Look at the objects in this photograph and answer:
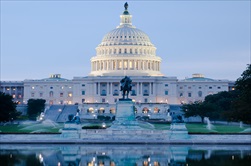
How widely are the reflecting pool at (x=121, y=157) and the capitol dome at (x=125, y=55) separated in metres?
113

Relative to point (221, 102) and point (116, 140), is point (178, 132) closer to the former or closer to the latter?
point (116, 140)

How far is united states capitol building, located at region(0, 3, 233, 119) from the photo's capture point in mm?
155500

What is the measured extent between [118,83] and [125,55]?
10038mm

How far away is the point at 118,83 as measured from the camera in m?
155

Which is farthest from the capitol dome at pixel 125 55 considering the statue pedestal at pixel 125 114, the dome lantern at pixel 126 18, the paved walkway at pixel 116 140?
the paved walkway at pixel 116 140

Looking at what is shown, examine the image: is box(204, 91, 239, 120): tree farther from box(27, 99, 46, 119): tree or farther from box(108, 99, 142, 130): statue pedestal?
box(108, 99, 142, 130): statue pedestal

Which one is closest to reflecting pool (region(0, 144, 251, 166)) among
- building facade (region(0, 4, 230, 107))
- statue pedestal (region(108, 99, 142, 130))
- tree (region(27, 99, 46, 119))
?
Answer: statue pedestal (region(108, 99, 142, 130))

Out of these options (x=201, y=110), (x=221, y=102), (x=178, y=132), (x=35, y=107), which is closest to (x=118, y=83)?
(x=35, y=107)

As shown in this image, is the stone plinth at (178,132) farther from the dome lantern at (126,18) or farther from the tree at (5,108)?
the dome lantern at (126,18)

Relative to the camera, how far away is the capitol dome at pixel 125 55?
530 feet

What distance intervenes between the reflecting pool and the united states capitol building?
107 metres

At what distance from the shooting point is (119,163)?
3634cm

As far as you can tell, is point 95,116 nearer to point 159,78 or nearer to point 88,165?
point 159,78

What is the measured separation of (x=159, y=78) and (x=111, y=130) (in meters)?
98.7
